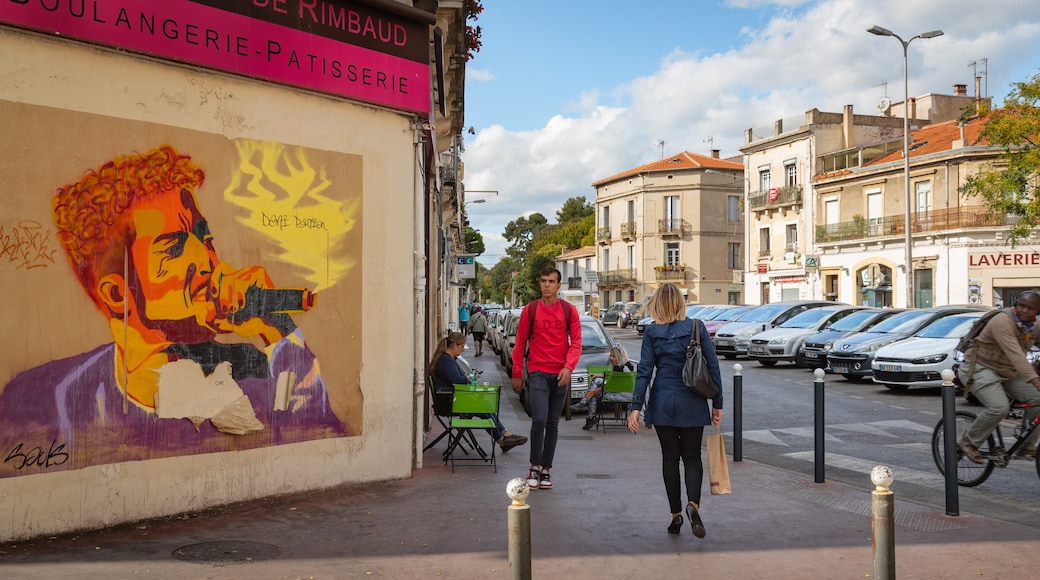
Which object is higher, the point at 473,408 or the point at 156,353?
the point at 156,353

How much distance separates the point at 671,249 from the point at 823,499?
203ft

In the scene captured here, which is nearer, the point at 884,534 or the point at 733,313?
the point at 884,534

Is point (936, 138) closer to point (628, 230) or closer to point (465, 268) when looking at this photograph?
point (465, 268)

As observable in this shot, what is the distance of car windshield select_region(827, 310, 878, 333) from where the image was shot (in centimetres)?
Result: 2219

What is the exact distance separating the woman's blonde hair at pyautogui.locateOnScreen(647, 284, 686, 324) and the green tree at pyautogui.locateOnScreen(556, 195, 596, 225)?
362 feet

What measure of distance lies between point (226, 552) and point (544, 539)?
6.71ft

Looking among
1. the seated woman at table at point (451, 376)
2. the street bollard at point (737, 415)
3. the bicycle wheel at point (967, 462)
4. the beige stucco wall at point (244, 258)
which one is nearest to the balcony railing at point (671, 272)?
the street bollard at point (737, 415)

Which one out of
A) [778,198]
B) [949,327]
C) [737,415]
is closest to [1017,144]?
[949,327]

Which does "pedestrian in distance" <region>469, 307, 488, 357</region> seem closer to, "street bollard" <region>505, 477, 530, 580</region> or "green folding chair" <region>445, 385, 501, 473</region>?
"green folding chair" <region>445, 385, 501, 473</region>

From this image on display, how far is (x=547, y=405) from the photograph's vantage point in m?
8.05

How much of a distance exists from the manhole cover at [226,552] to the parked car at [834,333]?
710 inches

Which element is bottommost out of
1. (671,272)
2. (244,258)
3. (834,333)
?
(834,333)
